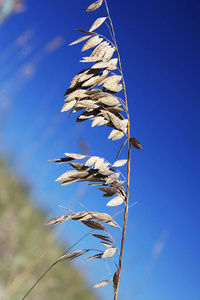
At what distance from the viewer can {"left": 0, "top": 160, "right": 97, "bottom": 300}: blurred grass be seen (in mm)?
1866

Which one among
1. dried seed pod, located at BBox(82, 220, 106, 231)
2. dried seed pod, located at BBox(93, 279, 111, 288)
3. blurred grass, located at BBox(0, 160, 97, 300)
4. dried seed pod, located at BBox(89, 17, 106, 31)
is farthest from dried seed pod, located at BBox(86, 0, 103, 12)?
blurred grass, located at BBox(0, 160, 97, 300)

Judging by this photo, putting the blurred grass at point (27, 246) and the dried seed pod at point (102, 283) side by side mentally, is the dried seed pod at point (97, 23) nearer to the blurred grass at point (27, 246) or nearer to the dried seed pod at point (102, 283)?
the dried seed pod at point (102, 283)

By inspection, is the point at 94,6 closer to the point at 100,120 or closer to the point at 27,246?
the point at 100,120

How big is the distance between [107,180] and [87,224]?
4.5 inches

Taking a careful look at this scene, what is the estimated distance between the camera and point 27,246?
7.11 ft

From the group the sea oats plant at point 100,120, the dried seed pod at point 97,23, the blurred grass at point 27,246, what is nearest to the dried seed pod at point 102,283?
the sea oats plant at point 100,120

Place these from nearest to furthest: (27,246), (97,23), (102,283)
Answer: (102,283), (97,23), (27,246)

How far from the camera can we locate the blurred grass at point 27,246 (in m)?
1.87

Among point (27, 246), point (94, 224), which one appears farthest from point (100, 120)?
point (27, 246)

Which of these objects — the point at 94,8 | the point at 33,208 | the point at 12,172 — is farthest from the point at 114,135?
the point at 33,208

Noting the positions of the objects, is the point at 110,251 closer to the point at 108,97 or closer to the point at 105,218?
the point at 105,218

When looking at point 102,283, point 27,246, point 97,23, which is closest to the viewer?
point 102,283

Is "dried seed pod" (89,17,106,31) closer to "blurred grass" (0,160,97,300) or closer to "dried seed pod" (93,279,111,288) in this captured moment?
"dried seed pod" (93,279,111,288)

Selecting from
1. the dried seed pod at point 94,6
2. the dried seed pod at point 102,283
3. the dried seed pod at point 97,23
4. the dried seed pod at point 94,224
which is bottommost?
the dried seed pod at point 102,283
